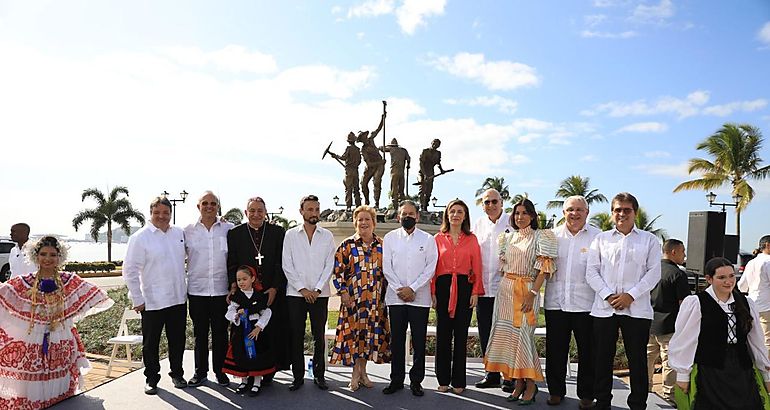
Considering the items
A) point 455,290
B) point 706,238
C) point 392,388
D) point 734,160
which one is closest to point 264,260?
point 392,388

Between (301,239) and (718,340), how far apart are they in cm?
325

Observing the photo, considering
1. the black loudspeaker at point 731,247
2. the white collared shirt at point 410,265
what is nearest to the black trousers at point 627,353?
the white collared shirt at point 410,265

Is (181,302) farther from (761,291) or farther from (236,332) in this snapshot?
(761,291)

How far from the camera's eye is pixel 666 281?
197 inches

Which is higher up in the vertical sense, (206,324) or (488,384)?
(206,324)

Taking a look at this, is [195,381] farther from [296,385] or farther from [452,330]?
[452,330]

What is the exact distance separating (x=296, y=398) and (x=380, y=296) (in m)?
1.10

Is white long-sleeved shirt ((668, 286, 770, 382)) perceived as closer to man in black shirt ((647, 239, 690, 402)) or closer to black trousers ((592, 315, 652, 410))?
black trousers ((592, 315, 652, 410))

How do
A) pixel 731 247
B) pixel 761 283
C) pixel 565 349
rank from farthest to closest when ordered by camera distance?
pixel 731 247
pixel 761 283
pixel 565 349

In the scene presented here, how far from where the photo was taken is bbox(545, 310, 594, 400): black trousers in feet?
14.5

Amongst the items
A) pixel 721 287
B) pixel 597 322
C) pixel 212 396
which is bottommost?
pixel 212 396

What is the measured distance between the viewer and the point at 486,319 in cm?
500

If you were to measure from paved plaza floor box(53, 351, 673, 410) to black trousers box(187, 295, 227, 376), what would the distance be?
0.23 m

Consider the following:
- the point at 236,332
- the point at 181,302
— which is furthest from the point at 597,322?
the point at 181,302
